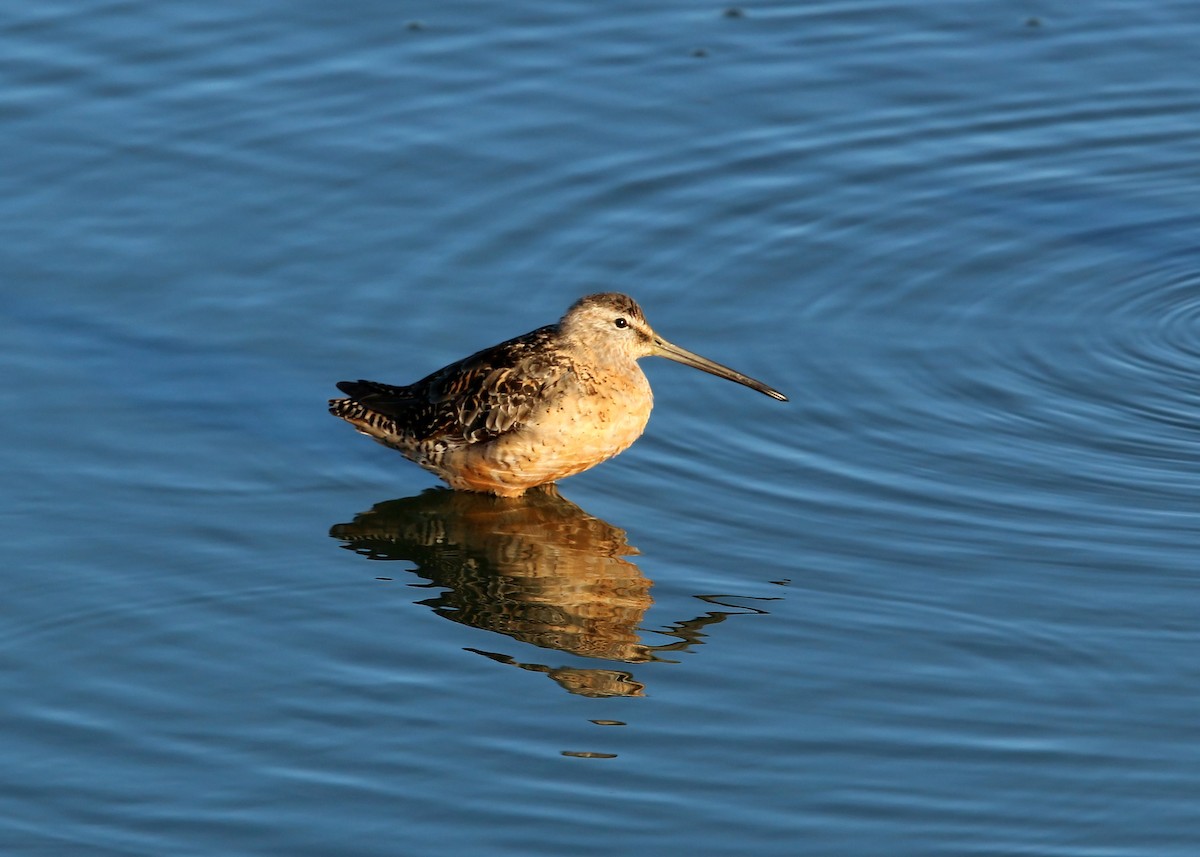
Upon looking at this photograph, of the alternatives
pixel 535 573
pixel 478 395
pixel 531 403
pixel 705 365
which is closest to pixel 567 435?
pixel 531 403

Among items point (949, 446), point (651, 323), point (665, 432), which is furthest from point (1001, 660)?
point (651, 323)

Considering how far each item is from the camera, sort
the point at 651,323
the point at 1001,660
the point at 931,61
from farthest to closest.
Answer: the point at 931,61
the point at 651,323
the point at 1001,660

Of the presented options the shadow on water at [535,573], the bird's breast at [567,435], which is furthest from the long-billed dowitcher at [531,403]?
the shadow on water at [535,573]

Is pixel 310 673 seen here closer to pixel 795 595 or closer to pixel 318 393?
pixel 795 595

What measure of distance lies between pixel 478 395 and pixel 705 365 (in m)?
1.13

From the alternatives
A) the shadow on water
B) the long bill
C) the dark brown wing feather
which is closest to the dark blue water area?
the shadow on water

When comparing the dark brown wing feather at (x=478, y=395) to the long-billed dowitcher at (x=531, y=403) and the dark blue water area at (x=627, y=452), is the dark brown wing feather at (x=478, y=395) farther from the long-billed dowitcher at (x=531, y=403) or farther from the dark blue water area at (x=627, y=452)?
the dark blue water area at (x=627, y=452)

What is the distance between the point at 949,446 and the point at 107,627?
3968 mm

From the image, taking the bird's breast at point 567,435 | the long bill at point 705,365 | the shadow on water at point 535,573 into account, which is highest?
the long bill at point 705,365

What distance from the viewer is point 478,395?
1018 cm

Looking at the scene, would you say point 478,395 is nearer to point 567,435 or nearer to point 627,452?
point 567,435

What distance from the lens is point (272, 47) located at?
14.5 m

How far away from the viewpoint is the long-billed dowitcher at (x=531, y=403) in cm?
996

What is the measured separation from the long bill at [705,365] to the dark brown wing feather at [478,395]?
1.74 ft
